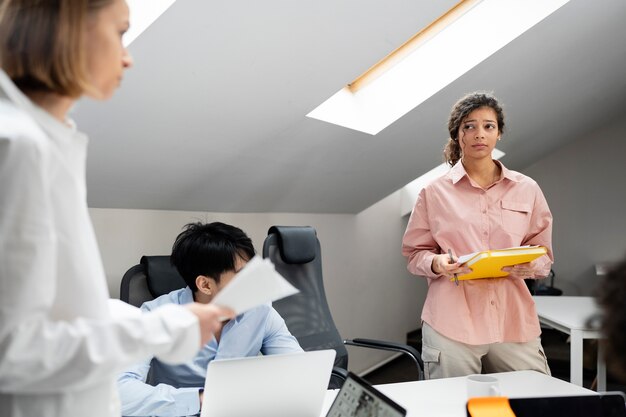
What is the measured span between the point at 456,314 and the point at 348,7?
1.13 metres

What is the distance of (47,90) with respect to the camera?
0.76 metres

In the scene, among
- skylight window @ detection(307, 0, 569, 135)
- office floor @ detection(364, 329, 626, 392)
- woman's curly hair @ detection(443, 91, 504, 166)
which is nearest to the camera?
woman's curly hair @ detection(443, 91, 504, 166)

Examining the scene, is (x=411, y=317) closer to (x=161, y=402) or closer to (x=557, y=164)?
(x=557, y=164)

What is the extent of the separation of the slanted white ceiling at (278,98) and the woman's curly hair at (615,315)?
1.34 m

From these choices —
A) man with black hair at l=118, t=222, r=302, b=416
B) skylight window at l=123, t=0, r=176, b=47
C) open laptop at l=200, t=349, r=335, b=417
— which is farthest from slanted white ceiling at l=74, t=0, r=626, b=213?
open laptop at l=200, t=349, r=335, b=417

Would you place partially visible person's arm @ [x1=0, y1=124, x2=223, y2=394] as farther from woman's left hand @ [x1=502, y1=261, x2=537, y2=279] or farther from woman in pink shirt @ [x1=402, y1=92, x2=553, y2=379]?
woman's left hand @ [x1=502, y1=261, x2=537, y2=279]

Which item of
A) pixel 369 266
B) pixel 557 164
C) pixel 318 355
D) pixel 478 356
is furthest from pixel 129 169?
pixel 557 164

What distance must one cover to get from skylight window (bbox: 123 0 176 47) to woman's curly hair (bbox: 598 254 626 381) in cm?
137

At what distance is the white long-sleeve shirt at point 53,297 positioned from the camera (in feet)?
2.16

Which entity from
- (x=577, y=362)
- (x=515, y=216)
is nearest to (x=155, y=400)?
(x=515, y=216)

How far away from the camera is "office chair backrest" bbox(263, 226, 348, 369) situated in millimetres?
2354

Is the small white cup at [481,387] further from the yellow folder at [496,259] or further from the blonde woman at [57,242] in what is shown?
the blonde woman at [57,242]

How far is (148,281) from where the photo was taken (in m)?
2.04

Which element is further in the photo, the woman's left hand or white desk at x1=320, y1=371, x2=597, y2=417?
the woman's left hand
